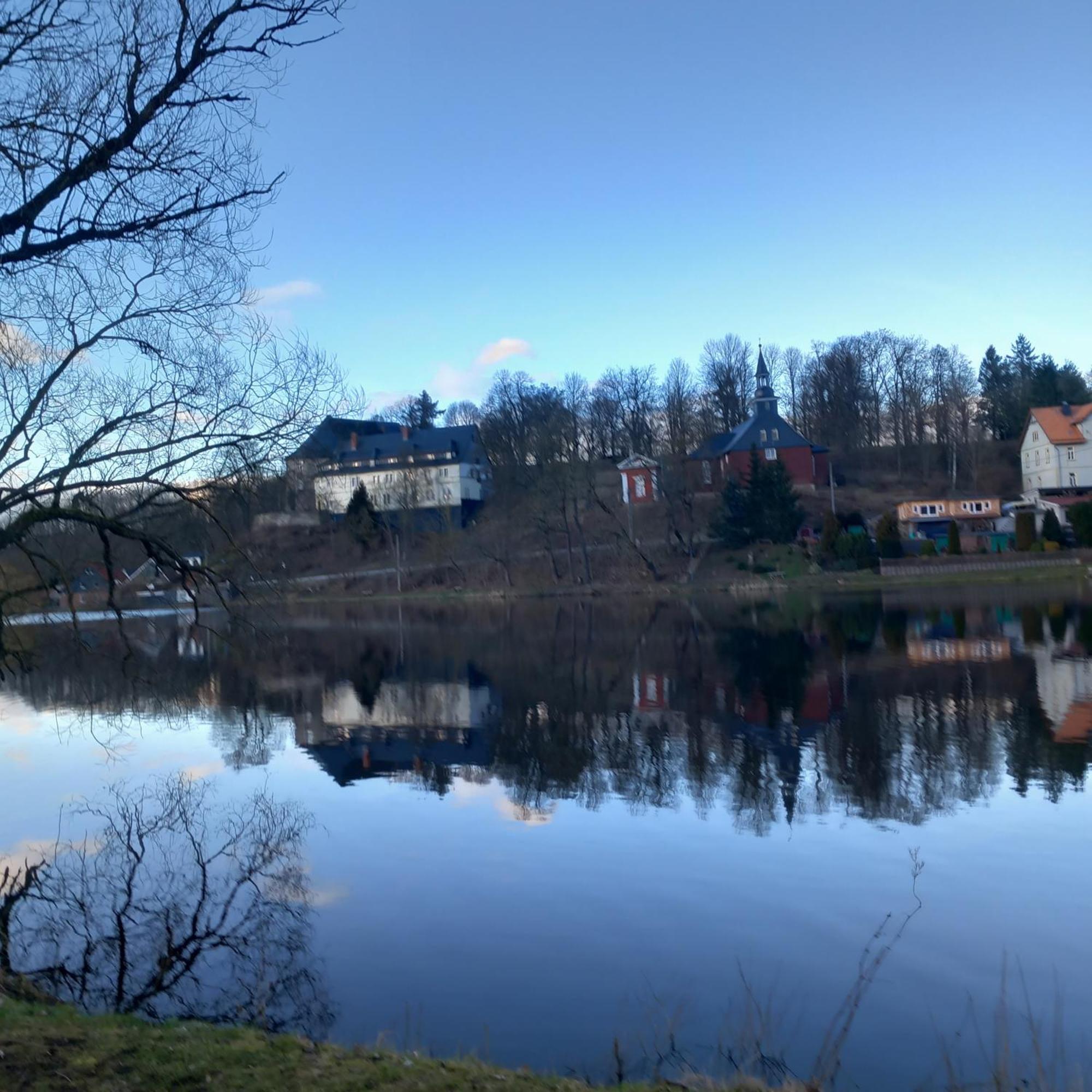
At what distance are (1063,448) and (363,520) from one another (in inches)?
1844

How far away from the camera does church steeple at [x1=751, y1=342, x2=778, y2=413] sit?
79562 millimetres

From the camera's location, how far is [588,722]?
18828mm

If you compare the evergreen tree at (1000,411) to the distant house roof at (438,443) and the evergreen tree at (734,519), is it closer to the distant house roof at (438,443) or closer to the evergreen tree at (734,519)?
the evergreen tree at (734,519)

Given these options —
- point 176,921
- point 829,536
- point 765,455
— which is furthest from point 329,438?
point 765,455

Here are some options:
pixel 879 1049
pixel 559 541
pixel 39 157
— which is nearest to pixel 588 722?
pixel 879 1049

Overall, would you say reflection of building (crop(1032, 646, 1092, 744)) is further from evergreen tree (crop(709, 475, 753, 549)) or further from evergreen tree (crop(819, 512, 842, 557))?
evergreen tree (crop(709, 475, 753, 549))

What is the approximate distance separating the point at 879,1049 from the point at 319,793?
32.5ft

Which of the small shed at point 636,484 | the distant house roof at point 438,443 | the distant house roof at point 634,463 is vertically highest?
the distant house roof at point 438,443

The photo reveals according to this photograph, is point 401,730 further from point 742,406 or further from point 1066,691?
point 742,406

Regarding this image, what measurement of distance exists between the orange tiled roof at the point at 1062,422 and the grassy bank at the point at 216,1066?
238 ft

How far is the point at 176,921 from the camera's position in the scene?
9375mm

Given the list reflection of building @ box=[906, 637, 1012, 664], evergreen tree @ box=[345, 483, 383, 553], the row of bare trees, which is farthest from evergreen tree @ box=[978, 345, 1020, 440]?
reflection of building @ box=[906, 637, 1012, 664]

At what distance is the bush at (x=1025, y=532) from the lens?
54.7 meters

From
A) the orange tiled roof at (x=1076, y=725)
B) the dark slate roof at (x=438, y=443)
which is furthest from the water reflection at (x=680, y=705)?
the dark slate roof at (x=438, y=443)
